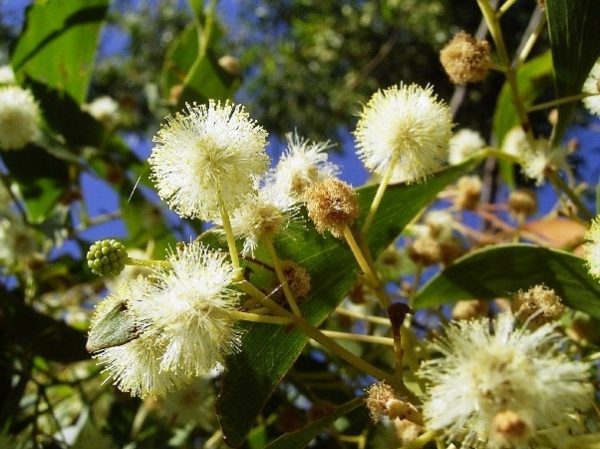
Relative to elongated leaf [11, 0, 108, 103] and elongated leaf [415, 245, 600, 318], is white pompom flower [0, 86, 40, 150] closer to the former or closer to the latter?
elongated leaf [11, 0, 108, 103]

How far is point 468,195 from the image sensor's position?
247 centimetres

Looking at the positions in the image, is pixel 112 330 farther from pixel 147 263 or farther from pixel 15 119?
→ pixel 15 119

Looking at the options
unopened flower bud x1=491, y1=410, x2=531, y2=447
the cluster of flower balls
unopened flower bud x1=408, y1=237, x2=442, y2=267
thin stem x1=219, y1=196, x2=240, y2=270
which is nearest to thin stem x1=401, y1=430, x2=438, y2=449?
the cluster of flower balls

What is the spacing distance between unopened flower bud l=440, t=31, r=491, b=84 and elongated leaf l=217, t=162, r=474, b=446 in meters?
0.23

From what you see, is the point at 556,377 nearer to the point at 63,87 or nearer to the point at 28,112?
the point at 28,112

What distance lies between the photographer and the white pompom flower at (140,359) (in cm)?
115

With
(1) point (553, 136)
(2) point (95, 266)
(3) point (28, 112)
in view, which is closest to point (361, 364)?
(2) point (95, 266)

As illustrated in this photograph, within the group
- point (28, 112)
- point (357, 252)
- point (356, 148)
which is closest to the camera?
point (357, 252)

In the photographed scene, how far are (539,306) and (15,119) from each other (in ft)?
5.18

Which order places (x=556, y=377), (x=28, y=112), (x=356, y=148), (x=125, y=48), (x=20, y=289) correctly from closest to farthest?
(x=556, y=377), (x=356, y=148), (x=28, y=112), (x=20, y=289), (x=125, y=48)

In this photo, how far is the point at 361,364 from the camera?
1.15 meters

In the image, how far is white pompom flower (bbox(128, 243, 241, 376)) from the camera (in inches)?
43.3

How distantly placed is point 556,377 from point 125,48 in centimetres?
693

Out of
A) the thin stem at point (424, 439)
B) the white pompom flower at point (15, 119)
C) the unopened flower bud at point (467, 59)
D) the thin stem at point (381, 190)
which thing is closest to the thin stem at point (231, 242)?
the thin stem at point (381, 190)
